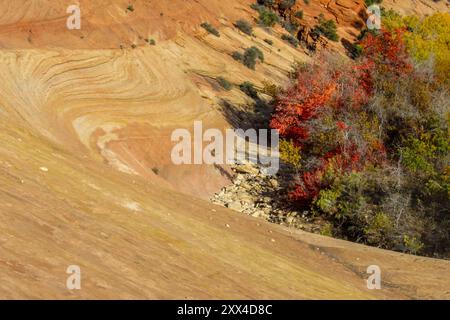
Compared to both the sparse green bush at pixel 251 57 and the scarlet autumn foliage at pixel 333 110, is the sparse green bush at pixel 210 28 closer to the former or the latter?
the sparse green bush at pixel 251 57

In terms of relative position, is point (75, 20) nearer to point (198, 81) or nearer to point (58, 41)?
point (58, 41)

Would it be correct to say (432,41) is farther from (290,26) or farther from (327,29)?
(327,29)

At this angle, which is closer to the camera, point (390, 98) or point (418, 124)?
point (418, 124)

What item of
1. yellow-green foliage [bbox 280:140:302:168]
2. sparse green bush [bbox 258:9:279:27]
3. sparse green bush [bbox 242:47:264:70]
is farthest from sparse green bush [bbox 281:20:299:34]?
yellow-green foliage [bbox 280:140:302:168]

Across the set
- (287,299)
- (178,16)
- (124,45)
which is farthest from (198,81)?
(287,299)

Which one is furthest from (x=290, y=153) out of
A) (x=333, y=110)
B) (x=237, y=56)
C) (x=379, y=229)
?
(x=237, y=56)

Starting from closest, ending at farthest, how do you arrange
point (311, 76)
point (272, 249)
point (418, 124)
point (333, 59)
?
1. point (272, 249)
2. point (418, 124)
3. point (311, 76)
4. point (333, 59)

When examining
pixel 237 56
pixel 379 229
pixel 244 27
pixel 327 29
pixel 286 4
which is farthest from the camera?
pixel 327 29
